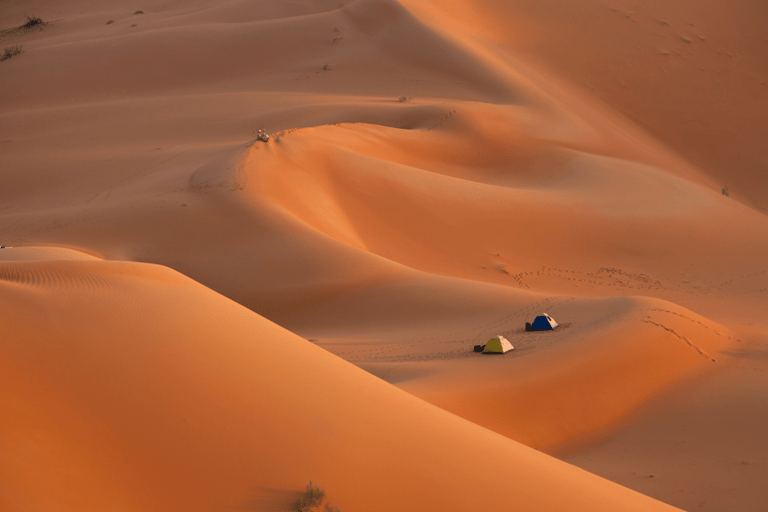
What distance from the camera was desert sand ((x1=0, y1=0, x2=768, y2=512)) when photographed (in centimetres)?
318

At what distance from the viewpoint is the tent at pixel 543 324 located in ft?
28.2

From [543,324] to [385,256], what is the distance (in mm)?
4416

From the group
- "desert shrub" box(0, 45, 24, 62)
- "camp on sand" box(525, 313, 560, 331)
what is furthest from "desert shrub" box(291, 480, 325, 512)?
"desert shrub" box(0, 45, 24, 62)

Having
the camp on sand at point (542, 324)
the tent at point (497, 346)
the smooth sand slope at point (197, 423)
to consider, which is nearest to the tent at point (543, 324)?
the camp on sand at point (542, 324)

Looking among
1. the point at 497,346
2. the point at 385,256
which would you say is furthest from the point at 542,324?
the point at 385,256

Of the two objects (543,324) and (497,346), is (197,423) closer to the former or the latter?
(497,346)

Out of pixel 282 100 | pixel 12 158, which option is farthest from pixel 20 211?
pixel 282 100

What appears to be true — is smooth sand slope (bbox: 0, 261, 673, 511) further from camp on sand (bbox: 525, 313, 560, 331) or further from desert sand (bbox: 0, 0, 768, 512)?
camp on sand (bbox: 525, 313, 560, 331)

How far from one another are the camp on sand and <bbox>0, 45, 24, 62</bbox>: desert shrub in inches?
991

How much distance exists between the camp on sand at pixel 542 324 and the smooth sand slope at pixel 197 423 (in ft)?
14.5

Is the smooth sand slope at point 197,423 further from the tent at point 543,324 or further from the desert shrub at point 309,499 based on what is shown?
the tent at point 543,324

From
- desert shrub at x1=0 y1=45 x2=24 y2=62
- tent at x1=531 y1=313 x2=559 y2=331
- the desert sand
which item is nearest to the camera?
the desert sand

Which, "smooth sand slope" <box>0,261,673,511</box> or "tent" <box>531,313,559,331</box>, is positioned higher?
"tent" <box>531,313,559,331</box>

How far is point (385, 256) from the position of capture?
1250 cm
